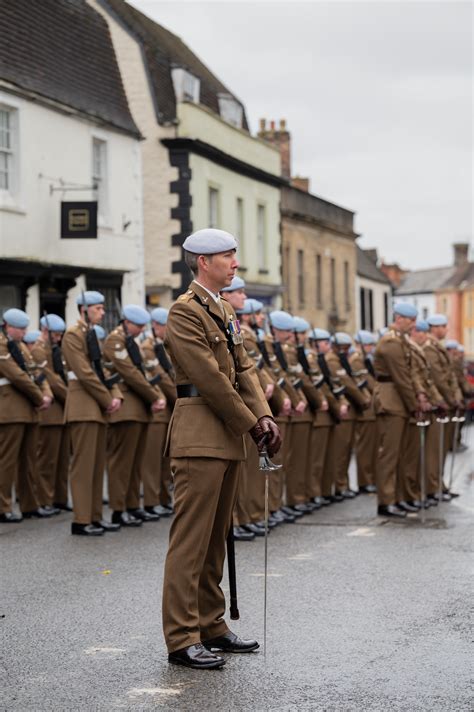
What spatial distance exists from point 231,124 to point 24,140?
13288 mm

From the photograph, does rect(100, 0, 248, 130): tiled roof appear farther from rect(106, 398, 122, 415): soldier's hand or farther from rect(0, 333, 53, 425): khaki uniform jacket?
rect(106, 398, 122, 415): soldier's hand

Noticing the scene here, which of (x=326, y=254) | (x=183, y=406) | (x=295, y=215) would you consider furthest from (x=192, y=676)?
(x=326, y=254)

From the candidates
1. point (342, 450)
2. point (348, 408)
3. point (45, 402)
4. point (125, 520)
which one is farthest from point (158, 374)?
point (342, 450)

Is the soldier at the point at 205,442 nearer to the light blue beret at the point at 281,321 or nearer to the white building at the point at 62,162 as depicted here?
the light blue beret at the point at 281,321

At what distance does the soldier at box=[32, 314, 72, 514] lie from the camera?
1524cm

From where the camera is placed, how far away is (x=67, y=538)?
40.8 ft

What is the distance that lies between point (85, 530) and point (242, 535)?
1.48 m

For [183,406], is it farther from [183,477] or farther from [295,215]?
[295,215]

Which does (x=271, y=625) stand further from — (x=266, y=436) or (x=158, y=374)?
(x=158, y=374)

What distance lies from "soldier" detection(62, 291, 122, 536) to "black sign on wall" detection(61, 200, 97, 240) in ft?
39.0

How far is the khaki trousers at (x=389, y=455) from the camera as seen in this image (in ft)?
46.7

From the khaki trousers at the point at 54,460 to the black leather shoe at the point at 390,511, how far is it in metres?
3.64

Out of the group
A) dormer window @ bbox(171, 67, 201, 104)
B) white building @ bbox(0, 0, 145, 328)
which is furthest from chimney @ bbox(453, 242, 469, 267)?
white building @ bbox(0, 0, 145, 328)

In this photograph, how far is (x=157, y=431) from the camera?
14820 millimetres
